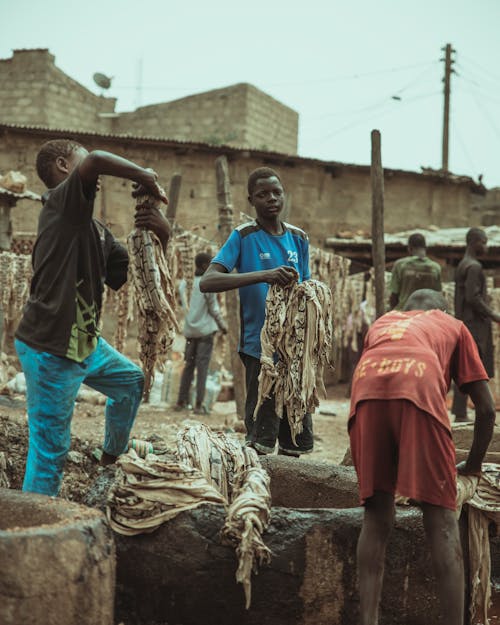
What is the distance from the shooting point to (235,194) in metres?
15.9

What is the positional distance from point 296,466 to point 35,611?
208 cm

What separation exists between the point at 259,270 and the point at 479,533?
195cm

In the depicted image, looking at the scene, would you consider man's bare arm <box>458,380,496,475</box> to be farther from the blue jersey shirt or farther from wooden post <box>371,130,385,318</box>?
wooden post <box>371,130,385,318</box>

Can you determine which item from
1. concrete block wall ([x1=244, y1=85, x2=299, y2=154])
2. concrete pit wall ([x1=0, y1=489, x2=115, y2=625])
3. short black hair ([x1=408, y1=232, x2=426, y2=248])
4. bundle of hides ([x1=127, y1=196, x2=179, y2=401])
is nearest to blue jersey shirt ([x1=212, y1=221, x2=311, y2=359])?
bundle of hides ([x1=127, y1=196, x2=179, y2=401])

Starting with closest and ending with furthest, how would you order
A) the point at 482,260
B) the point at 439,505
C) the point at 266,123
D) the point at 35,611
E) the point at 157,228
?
the point at 35,611 < the point at 439,505 < the point at 157,228 < the point at 482,260 < the point at 266,123

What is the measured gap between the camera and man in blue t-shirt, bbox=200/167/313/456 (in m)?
4.49

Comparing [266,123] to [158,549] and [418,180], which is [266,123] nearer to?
[418,180]

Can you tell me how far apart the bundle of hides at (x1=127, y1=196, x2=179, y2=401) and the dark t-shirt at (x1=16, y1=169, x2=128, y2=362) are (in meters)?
0.37

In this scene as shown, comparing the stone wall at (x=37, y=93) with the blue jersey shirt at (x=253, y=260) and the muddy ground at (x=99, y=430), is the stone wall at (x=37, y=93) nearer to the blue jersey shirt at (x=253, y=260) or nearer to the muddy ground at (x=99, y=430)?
the muddy ground at (x=99, y=430)

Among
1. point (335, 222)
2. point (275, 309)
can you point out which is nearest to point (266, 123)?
point (335, 222)

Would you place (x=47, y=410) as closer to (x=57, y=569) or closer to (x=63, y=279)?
(x=63, y=279)

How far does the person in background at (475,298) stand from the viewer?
781cm

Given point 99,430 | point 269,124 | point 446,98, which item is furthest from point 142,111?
point 99,430

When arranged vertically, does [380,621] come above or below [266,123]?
below
